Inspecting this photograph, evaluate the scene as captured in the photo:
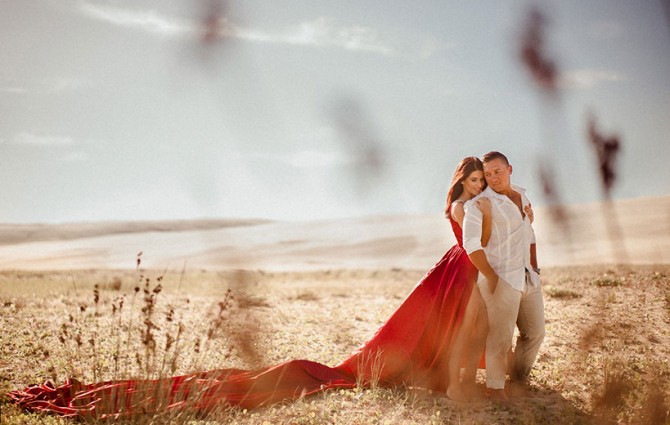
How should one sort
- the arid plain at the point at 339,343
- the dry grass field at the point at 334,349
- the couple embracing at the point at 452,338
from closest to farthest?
the arid plain at the point at 339,343
the dry grass field at the point at 334,349
the couple embracing at the point at 452,338

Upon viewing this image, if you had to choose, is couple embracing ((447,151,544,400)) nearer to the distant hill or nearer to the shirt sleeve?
the shirt sleeve

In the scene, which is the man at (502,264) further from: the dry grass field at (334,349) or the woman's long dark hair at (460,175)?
the dry grass field at (334,349)

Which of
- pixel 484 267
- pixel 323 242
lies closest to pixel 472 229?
pixel 484 267

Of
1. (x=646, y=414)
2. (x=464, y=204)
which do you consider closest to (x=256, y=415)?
(x=464, y=204)

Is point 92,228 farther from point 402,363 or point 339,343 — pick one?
point 402,363

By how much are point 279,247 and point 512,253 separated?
43107 millimetres

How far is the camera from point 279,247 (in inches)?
1874

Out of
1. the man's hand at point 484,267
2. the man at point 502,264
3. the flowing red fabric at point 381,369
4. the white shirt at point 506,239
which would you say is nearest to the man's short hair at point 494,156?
the man at point 502,264

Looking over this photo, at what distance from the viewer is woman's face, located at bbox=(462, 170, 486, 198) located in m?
5.28

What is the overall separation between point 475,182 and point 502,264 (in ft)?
2.77

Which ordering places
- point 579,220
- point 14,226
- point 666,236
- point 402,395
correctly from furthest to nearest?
point 14,226
point 579,220
point 666,236
point 402,395

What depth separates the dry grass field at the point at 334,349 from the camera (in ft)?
15.6

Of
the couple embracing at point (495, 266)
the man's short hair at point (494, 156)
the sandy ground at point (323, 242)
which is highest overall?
the man's short hair at point (494, 156)

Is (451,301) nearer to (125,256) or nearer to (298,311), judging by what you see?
(298,311)
